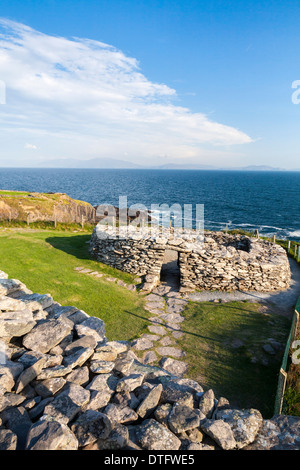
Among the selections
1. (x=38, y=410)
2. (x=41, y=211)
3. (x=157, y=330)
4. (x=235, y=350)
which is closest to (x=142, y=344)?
(x=157, y=330)

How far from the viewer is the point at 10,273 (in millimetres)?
12203

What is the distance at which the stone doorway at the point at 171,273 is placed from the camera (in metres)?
13.5

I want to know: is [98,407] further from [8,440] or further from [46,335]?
[46,335]

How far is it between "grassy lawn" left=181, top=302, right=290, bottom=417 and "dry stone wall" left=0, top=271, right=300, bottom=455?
2892 mm

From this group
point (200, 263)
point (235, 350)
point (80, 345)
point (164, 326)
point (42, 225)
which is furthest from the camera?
point (42, 225)

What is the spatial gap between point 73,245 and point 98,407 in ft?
47.3

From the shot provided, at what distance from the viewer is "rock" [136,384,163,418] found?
11.5ft

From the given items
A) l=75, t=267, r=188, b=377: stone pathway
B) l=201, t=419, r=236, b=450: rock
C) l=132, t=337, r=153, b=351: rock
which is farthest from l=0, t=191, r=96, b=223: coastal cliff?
l=201, t=419, r=236, b=450: rock

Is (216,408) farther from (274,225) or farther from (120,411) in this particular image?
(274,225)

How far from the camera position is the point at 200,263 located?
41.9 ft

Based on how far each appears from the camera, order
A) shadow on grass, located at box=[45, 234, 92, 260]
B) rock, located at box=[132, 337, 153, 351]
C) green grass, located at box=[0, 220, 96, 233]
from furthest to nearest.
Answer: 1. green grass, located at box=[0, 220, 96, 233]
2. shadow on grass, located at box=[45, 234, 92, 260]
3. rock, located at box=[132, 337, 153, 351]

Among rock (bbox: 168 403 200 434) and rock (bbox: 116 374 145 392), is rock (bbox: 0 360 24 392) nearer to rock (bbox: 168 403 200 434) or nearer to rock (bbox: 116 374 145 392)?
rock (bbox: 116 374 145 392)
